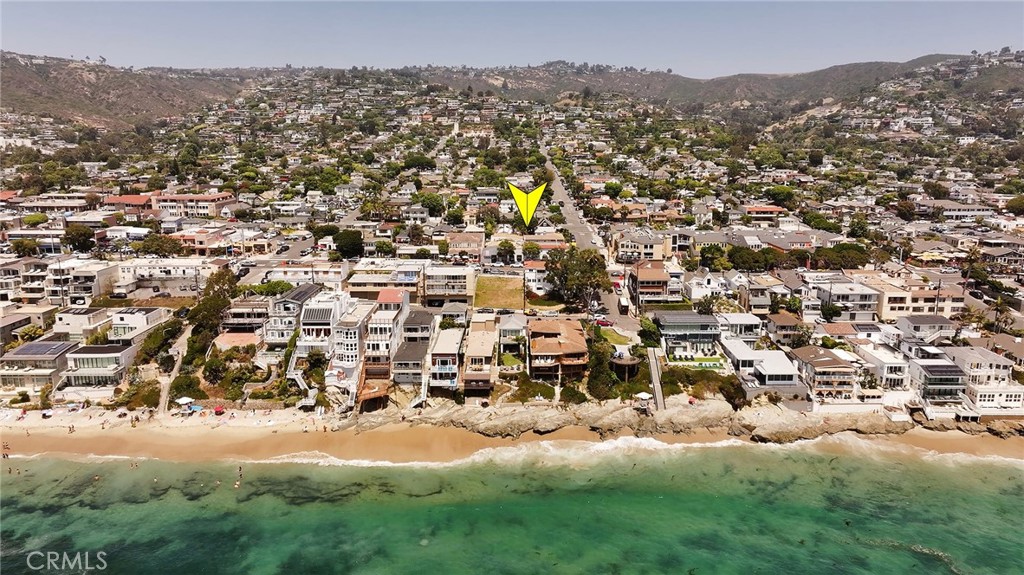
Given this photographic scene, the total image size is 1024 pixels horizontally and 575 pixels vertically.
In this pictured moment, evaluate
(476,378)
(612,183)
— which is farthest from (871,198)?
(476,378)

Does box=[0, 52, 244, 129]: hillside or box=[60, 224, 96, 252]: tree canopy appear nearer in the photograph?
box=[60, 224, 96, 252]: tree canopy

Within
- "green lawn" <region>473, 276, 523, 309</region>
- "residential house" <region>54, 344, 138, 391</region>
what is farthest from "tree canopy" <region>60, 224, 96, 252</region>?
"green lawn" <region>473, 276, 523, 309</region>

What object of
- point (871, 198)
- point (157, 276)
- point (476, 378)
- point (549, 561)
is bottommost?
point (549, 561)

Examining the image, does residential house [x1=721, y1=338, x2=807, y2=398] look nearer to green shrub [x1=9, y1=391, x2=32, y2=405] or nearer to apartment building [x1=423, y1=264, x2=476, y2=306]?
apartment building [x1=423, y1=264, x2=476, y2=306]

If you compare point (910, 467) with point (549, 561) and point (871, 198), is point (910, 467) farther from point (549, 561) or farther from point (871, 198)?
point (871, 198)

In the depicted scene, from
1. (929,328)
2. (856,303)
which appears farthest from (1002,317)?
(856,303)

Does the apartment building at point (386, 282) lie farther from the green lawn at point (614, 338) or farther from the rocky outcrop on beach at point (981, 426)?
the rocky outcrop on beach at point (981, 426)

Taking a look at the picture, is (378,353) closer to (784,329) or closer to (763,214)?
(784,329)
